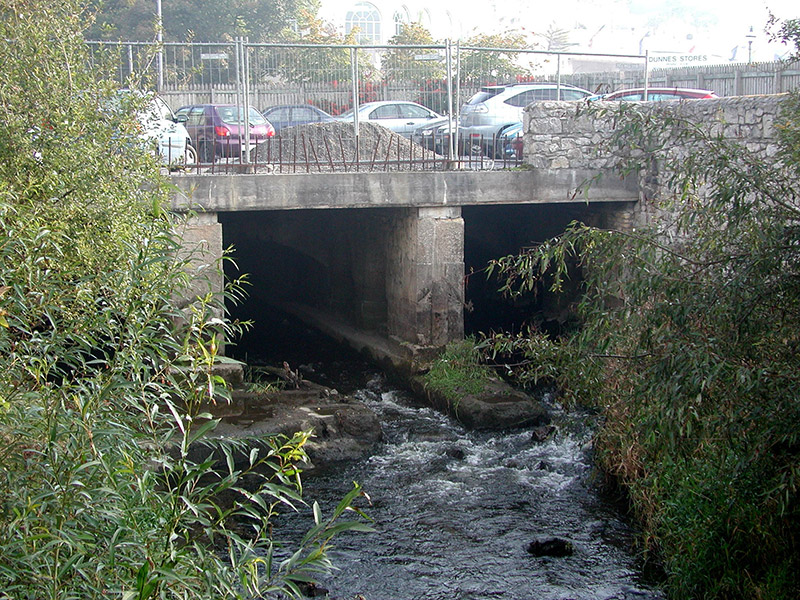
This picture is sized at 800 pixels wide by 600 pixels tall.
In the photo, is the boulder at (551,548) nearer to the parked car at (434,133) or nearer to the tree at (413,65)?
the parked car at (434,133)

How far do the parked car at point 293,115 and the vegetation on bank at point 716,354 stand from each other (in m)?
8.49

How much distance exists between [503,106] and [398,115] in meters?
2.12

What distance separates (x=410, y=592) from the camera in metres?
6.68

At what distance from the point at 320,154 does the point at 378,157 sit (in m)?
0.88

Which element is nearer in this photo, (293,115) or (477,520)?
(477,520)

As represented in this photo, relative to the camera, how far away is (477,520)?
316 inches

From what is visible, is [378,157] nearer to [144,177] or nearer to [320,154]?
Answer: [320,154]

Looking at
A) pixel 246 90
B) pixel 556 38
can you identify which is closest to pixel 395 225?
pixel 246 90

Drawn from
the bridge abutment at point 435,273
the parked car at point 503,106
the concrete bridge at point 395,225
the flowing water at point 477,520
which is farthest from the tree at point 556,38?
the flowing water at point 477,520

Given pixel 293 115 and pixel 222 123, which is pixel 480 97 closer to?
pixel 293 115

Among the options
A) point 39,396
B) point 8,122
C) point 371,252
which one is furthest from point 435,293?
point 39,396

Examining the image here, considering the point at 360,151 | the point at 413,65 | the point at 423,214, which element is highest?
the point at 413,65

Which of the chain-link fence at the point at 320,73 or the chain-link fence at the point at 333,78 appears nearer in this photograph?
the chain-link fence at the point at 333,78

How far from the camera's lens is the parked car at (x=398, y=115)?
14680 mm
